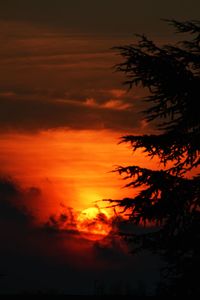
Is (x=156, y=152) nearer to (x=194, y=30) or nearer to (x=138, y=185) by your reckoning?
(x=138, y=185)

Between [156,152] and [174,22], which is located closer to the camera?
[156,152]

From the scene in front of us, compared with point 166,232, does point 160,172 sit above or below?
above

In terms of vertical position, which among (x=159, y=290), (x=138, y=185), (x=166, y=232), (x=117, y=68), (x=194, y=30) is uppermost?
(x=194, y=30)

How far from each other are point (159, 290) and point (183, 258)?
955 mm

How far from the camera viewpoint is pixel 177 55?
18750 mm

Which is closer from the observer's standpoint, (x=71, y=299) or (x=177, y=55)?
(x=177, y=55)

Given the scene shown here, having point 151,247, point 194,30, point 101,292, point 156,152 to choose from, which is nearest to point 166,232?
point 151,247

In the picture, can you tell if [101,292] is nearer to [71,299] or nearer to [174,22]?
[71,299]

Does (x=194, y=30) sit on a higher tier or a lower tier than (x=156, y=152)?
higher

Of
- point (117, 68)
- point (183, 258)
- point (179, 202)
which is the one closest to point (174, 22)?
point (117, 68)

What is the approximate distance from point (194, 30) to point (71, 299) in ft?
25.8

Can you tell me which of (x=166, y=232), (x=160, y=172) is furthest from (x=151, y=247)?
(x=160, y=172)

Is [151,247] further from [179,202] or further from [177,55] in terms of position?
[177,55]

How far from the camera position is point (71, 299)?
2000 centimetres
